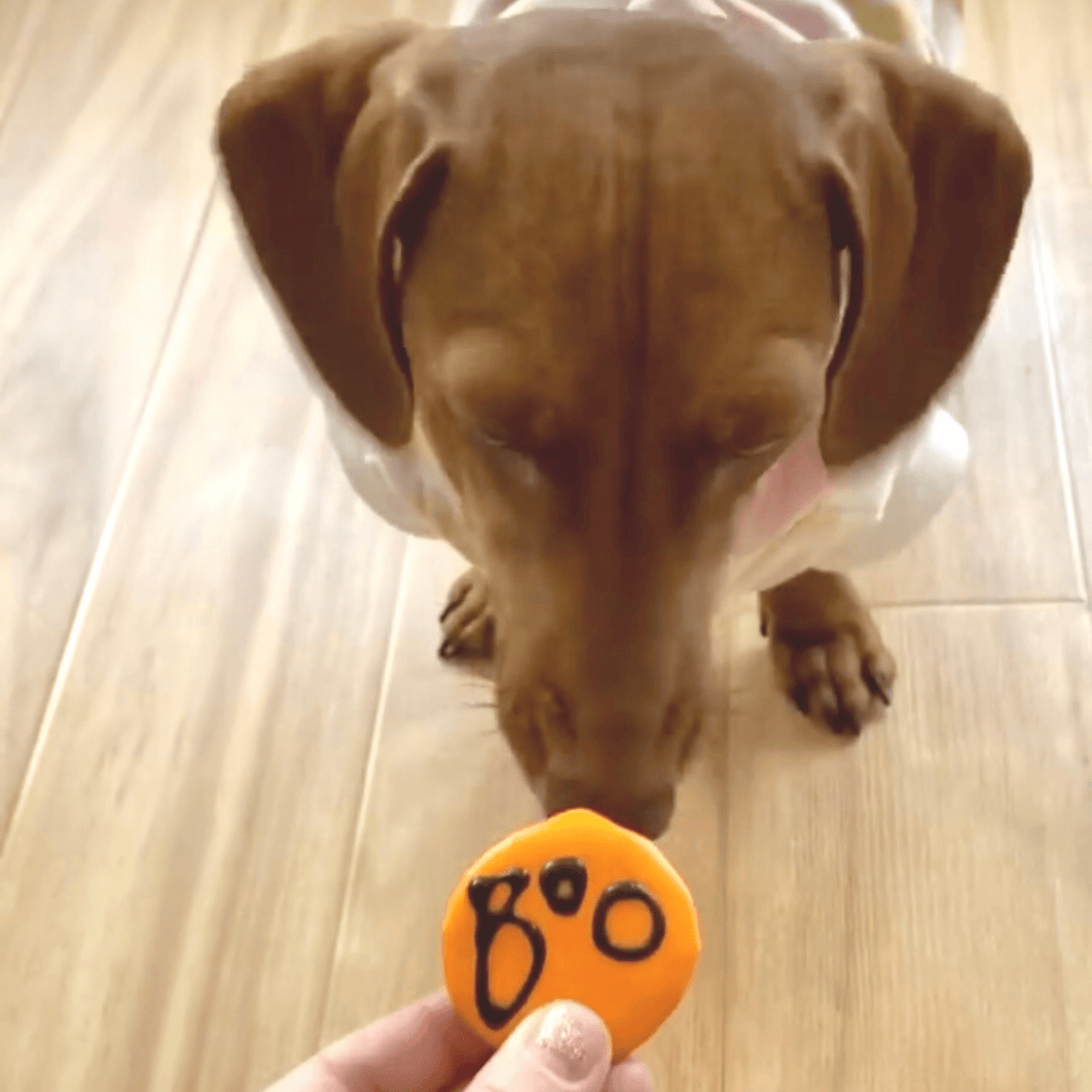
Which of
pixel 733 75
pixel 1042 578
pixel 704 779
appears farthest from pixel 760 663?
pixel 733 75

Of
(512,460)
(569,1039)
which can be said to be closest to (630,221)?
(512,460)

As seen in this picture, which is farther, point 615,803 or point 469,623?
point 469,623

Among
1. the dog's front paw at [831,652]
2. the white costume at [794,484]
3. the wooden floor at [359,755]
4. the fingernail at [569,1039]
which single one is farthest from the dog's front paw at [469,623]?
the fingernail at [569,1039]

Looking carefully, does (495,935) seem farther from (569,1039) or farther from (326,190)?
(326,190)

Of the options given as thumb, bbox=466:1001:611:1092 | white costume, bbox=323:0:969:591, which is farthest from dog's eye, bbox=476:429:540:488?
thumb, bbox=466:1001:611:1092

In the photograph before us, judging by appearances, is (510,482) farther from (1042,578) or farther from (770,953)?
(1042,578)

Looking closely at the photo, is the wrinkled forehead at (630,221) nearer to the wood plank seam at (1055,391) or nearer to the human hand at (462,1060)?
the human hand at (462,1060)
